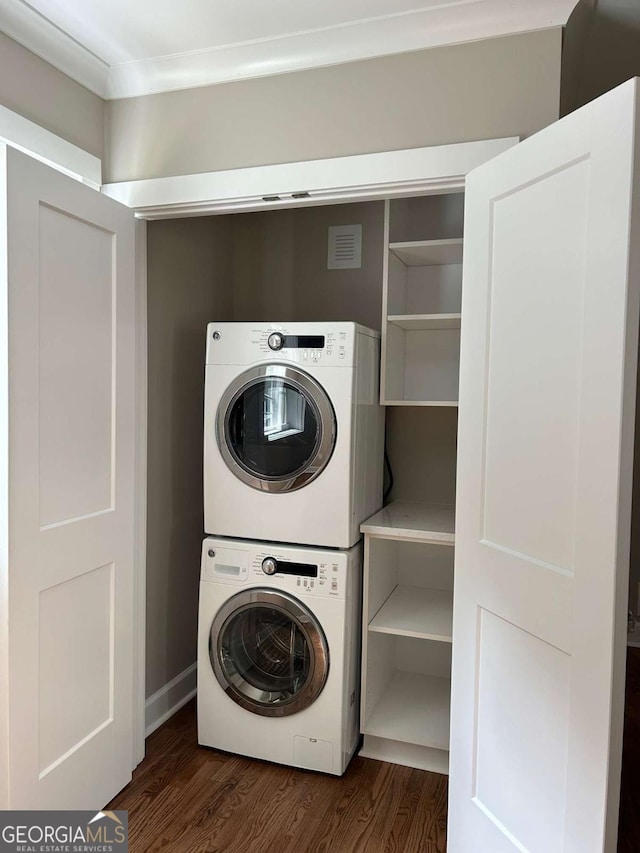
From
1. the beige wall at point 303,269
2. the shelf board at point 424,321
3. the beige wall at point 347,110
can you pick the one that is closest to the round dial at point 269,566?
the shelf board at point 424,321

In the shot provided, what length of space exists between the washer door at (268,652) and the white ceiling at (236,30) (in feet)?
6.08

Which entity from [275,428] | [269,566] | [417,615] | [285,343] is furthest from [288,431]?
[417,615]

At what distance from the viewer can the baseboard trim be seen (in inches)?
102

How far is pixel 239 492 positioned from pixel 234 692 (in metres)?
0.78

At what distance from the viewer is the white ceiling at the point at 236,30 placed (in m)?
1.75

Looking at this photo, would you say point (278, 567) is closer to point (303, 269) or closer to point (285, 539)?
point (285, 539)

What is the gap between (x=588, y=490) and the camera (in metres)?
1.35

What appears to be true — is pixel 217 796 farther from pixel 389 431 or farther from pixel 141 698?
pixel 389 431

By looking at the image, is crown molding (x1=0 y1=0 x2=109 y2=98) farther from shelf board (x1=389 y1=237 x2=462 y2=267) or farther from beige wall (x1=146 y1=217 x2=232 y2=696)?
shelf board (x1=389 y1=237 x2=462 y2=267)

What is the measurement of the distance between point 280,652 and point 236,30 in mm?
2165

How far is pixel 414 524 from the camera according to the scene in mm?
2420

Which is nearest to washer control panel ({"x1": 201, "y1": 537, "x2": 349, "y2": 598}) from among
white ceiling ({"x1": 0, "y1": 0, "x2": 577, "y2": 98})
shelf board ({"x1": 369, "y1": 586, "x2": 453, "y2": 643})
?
shelf board ({"x1": 369, "y1": 586, "x2": 453, "y2": 643})

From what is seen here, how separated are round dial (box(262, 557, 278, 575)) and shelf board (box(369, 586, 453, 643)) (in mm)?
439

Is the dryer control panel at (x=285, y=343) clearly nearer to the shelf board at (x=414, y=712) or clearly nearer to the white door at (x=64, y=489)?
the white door at (x=64, y=489)
